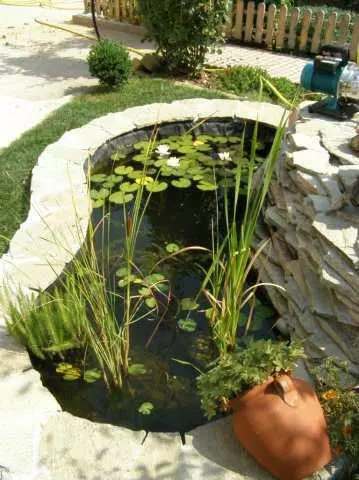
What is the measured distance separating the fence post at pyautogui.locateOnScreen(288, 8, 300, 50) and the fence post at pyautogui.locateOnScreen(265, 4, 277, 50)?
0.31 m

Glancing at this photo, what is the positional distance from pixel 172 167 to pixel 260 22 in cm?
515

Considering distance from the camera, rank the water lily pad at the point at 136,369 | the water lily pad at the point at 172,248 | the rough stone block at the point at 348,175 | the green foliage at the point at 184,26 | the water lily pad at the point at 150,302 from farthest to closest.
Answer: the green foliage at the point at 184,26 < the water lily pad at the point at 172,248 < the water lily pad at the point at 150,302 < the rough stone block at the point at 348,175 < the water lily pad at the point at 136,369

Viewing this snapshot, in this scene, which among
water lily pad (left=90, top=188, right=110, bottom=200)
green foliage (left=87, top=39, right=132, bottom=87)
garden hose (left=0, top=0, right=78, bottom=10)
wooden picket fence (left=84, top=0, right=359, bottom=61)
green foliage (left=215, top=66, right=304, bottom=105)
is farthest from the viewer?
garden hose (left=0, top=0, right=78, bottom=10)

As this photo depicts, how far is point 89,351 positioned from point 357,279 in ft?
4.90

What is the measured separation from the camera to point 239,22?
859cm

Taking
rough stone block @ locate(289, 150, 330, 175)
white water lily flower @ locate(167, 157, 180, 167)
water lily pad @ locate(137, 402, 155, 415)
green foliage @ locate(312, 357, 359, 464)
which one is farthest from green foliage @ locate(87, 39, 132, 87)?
green foliage @ locate(312, 357, 359, 464)

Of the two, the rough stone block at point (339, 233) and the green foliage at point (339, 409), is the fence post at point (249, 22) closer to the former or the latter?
the rough stone block at point (339, 233)

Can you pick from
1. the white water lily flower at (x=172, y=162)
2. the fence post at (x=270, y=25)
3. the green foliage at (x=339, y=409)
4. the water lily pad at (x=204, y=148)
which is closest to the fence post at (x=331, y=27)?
the fence post at (x=270, y=25)

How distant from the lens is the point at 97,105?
5.57 m

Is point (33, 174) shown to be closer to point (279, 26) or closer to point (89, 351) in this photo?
point (89, 351)

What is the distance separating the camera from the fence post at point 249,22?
27.3 ft

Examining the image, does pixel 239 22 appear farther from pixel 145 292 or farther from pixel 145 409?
pixel 145 409

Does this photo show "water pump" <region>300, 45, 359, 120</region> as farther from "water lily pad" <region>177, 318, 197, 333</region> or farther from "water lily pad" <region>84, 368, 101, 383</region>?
"water lily pad" <region>84, 368, 101, 383</region>

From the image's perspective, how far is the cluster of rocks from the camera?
99.0 inches
